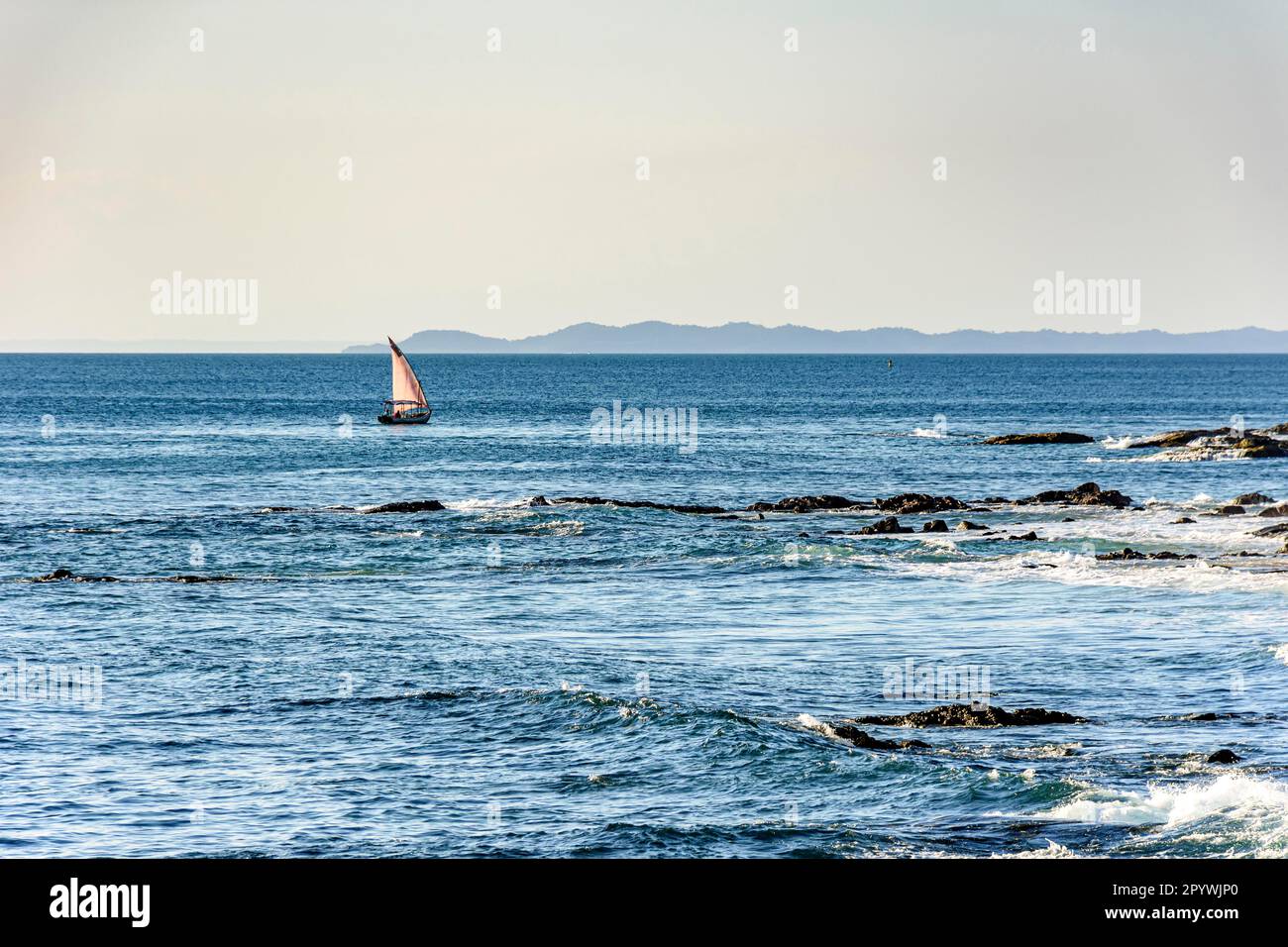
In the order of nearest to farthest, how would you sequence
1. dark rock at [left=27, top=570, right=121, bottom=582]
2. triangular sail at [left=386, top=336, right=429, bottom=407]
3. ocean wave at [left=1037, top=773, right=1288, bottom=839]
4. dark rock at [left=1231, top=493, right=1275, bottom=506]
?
ocean wave at [left=1037, top=773, right=1288, bottom=839] < dark rock at [left=27, top=570, right=121, bottom=582] < dark rock at [left=1231, top=493, right=1275, bottom=506] < triangular sail at [left=386, top=336, right=429, bottom=407]

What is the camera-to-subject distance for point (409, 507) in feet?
193

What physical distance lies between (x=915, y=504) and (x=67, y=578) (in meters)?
33.4

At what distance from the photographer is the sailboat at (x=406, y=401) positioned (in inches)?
4579

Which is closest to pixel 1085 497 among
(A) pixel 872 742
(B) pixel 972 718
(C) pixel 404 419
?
(B) pixel 972 718

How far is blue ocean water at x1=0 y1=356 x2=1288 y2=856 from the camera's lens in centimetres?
1873

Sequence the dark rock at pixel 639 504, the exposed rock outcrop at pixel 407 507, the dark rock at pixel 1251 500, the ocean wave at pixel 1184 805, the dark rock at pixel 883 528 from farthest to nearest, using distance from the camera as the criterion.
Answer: the dark rock at pixel 639 504, the exposed rock outcrop at pixel 407 507, the dark rock at pixel 1251 500, the dark rock at pixel 883 528, the ocean wave at pixel 1184 805

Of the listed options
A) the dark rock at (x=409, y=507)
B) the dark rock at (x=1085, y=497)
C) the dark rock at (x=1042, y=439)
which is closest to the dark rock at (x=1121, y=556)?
the dark rock at (x=1085, y=497)

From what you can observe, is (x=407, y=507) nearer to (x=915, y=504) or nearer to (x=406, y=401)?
(x=915, y=504)

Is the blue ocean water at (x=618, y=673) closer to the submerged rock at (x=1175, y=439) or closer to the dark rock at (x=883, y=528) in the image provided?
the dark rock at (x=883, y=528)

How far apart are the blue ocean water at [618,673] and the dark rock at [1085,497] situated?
137 cm

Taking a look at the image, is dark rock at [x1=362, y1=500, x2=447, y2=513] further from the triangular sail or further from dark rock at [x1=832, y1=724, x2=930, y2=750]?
the triangular sail

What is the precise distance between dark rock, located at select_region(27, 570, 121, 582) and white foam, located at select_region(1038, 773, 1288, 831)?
31.2 meters

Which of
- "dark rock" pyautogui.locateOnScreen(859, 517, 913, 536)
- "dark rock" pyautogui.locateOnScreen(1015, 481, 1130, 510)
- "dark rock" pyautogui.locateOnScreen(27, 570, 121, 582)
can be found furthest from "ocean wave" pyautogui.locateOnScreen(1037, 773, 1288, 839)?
"dark rock" pyautogui.locateOnScreen(1015, 481, 1130, 510)

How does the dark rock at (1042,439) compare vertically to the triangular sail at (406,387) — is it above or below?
below
